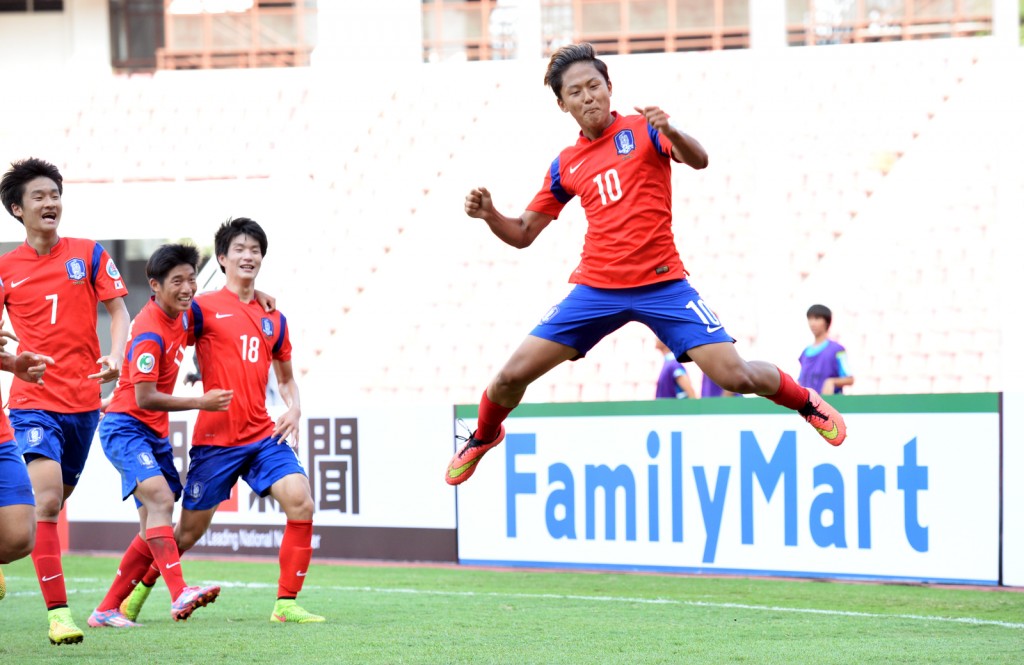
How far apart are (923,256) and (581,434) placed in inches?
356

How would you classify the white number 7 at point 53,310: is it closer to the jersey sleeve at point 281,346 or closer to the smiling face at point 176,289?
the smiling face at point 176,289

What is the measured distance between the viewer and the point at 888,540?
912cm

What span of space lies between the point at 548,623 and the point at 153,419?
7.90ft

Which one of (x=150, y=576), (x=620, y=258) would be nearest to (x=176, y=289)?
(x=150, y=576)

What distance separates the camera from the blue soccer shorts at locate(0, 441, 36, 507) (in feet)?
18.3

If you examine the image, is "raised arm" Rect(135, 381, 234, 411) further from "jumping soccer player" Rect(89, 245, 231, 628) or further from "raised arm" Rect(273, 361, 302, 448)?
"raised arm" Rect(273, 361, 302, 448)

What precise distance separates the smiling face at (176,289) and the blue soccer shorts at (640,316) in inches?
79.1

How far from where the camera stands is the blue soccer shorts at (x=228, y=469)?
23.7 ft

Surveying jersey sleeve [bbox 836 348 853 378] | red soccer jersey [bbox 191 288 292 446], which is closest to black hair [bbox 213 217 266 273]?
red soccer jersey [bbox 191 288 292 446]

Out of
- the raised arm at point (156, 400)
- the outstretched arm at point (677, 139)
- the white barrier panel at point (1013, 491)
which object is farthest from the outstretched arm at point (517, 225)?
the white barrier panel at point (1013, 491)

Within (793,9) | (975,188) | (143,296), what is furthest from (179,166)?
(975,188)

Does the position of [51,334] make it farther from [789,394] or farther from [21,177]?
[789,394]

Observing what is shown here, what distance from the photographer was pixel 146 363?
705cm

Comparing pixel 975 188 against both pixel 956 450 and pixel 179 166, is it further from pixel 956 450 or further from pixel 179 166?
pixel 179 166
